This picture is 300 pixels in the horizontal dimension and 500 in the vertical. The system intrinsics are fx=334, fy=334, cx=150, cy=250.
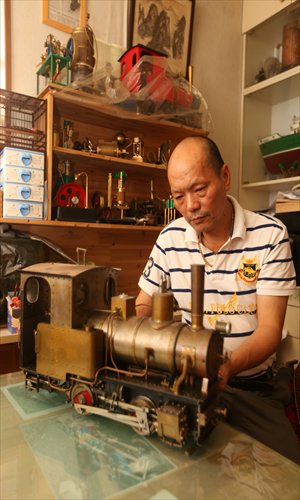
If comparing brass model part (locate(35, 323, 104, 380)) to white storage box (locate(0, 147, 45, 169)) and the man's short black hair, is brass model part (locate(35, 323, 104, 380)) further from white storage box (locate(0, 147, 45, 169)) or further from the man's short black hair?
white storage box (locate(0, 147, 45, 169))

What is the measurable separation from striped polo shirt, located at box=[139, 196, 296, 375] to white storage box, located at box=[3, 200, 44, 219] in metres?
0.86

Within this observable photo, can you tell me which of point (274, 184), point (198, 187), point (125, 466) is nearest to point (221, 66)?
point (274, 184)

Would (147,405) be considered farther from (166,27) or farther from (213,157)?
(166,27)

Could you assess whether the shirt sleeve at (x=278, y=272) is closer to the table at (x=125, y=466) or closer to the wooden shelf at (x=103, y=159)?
the table at (x=125, y=466)

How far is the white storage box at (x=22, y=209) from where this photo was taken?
5.26 feet

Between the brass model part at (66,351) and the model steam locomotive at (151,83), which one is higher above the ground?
the model steam locomotive at (151,83)

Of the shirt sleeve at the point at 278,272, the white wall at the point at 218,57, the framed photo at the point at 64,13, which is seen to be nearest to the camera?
the shirt sleeve at the point at 278,272

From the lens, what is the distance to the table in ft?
1.81

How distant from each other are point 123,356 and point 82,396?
0.14m

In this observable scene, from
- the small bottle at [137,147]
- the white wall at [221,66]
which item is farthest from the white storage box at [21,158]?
the white wall at [221,66]

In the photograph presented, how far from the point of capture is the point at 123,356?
0.71 metres

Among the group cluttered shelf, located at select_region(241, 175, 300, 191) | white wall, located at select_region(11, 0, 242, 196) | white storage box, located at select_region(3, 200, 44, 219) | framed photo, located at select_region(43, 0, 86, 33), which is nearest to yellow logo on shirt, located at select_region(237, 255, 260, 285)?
white storage box, located at select_region(3, 200, 44, 219)

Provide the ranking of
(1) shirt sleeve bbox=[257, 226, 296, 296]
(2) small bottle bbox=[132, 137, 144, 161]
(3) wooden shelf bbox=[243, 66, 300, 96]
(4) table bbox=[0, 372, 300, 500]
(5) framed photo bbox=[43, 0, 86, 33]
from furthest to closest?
(3) wooden shelf bbox=[243, 66, 300, 96] < (2) small bottle bbox=[132, 137, 144, 161] < (5) framed photo bbox=[43, 0, 86, 33] < (1) shirt sleeve bbox=[257, 226, 296, 296] < (4) table bbox=[0, 372, 300, 500]

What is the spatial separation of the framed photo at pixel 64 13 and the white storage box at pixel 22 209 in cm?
116
